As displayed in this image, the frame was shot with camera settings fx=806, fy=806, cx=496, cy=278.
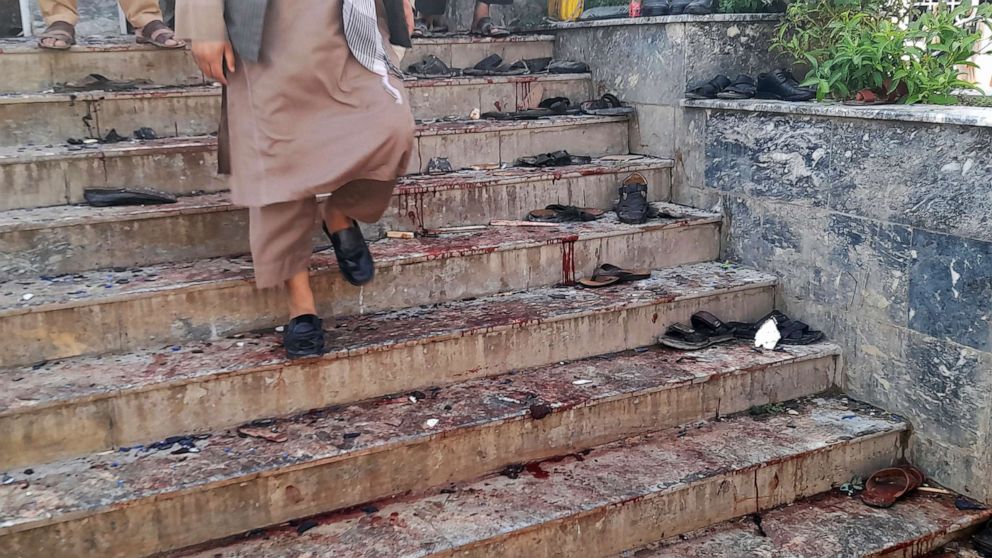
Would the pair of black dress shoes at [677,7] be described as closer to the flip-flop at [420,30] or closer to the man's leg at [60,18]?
the flip-flop at [420,30]

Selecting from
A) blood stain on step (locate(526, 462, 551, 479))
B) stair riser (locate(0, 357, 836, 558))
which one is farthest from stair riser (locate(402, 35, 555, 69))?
blood stain on step (locate(526, 462, 551, 479))

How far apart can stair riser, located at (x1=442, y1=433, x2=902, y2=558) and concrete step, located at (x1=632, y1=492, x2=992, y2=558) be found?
0.17 feet

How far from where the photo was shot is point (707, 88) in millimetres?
4359

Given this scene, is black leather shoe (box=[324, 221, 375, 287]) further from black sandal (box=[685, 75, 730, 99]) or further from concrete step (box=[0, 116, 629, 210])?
black sandal (box=[685, 75, 730, 99])

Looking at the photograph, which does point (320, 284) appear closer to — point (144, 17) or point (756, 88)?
point (144, 17)

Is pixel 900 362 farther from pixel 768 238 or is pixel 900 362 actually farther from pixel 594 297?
pixel 594 297

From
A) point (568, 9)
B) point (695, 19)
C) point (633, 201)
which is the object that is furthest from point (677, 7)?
point (633, 201)

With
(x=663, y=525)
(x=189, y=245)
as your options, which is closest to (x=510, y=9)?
(x=189, y=245)

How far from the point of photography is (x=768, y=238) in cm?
400

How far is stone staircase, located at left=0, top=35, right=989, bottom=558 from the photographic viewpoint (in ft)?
8.68

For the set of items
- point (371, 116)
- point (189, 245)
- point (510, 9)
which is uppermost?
point (510, 9)

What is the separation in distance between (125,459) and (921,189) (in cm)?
316

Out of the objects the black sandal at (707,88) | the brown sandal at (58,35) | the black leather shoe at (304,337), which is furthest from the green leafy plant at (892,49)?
the brown sandal at (58,35)

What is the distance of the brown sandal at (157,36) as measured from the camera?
4.36 m
